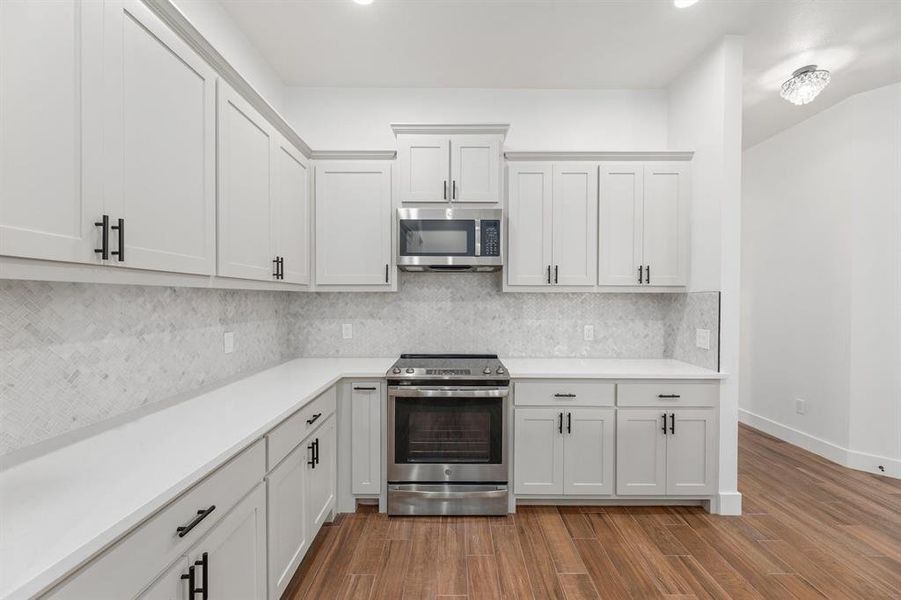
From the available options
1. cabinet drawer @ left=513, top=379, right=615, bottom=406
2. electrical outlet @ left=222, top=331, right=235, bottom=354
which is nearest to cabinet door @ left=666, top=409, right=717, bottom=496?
cabinet drawer @ left=513, top=379, right=615, bottom=406

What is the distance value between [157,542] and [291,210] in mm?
2026

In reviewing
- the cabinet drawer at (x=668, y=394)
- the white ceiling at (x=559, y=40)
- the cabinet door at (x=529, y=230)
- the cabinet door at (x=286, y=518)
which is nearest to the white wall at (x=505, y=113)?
the white ceiling at (x=559, y=40)

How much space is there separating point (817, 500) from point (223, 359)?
13.1ft

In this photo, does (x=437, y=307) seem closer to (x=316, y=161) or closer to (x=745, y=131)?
(x=316, y=161)

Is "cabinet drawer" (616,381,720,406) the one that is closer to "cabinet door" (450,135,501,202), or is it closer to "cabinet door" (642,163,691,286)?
"cabinet door" (642,163,691,286)

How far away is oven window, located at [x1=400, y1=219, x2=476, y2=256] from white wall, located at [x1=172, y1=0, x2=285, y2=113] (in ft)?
4.12

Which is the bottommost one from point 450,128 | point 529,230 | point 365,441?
point 365,441

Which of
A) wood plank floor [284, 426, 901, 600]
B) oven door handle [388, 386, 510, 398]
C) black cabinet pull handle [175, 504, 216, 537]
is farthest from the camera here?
oven door handle [388, 386, 510, 398]

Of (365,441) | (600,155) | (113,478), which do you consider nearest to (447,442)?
(365,441)

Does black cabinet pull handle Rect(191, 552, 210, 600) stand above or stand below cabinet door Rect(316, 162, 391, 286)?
below

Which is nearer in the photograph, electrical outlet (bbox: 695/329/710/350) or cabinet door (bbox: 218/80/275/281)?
cabinet door (bbox: 218/80/275/281)

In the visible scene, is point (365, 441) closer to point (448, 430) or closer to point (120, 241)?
point (448, 430)

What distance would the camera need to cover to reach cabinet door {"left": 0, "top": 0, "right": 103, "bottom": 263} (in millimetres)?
890

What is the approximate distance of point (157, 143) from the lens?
1.37 m
